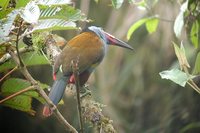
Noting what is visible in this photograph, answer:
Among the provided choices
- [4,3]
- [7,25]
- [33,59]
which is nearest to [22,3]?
[4,3]

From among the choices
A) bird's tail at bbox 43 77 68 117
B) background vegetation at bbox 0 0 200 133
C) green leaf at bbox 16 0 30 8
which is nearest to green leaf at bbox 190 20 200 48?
bird's tail at bbox 43 77 68 117

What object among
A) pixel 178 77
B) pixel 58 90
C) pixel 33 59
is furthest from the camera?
pixel 58 90

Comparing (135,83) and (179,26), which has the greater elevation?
(179,26)

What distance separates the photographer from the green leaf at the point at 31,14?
132cm

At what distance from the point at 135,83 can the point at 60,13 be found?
10.3 ft

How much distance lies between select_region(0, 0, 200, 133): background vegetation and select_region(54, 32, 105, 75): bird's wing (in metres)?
1.53

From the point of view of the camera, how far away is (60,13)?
156 centimetres

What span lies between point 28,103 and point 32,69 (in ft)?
8.74

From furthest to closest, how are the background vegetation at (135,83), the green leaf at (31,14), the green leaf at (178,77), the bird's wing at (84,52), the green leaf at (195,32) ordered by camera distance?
the background vegetation at (135,83), the green leaf at (195,32), the bird's wing at (84,52), the green leaf at (178,77), the green leaf at (31,14)

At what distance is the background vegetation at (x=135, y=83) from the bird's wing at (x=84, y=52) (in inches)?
60.2

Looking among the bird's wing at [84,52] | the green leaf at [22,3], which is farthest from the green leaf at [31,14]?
the bird's wing at [84,52]

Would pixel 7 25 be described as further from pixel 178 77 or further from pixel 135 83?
pixel 135 83

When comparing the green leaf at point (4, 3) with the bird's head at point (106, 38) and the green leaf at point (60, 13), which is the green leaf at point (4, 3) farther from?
the bird's head at point (106, 38)

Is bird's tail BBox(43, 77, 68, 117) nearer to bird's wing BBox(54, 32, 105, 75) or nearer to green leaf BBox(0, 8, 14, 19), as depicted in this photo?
bird's wing BBox(54, 32, 105, 75)
